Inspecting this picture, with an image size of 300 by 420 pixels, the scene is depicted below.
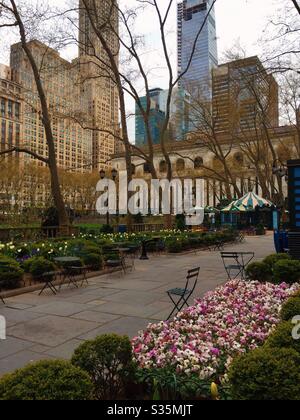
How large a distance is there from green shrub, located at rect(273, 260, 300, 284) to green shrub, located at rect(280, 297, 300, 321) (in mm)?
3892

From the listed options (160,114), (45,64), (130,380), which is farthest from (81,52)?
(130,380)

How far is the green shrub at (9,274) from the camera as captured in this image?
879 centimetres

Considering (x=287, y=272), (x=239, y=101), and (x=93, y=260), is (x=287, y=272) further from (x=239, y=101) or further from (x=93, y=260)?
(x=239, y=101)

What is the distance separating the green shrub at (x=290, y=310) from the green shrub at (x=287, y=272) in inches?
153

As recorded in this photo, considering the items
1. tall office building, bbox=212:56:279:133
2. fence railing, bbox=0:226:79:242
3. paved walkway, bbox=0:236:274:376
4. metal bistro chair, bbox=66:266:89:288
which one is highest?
tall office building, bbox=212:56:279:133

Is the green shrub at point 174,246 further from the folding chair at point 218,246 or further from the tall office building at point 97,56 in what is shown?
the tall office building at point 97,56

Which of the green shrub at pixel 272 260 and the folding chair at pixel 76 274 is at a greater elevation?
the green shrub at pixel 272 260

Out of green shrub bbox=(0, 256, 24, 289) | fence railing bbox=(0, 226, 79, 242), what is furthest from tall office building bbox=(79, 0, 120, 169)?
green shrub bbox=(0, 256, 24, 289)

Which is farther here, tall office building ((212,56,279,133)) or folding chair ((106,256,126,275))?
tall office building ((212,56,279,133))

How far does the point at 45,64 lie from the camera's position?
22031 mm

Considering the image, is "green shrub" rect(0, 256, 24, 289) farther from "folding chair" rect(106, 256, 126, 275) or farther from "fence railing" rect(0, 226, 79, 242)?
"fence railing" rect(0, 226, 79, 242)

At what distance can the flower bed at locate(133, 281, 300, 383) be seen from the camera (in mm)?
3604

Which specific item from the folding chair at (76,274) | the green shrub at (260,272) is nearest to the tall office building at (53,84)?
the folding chair at (76,274)
